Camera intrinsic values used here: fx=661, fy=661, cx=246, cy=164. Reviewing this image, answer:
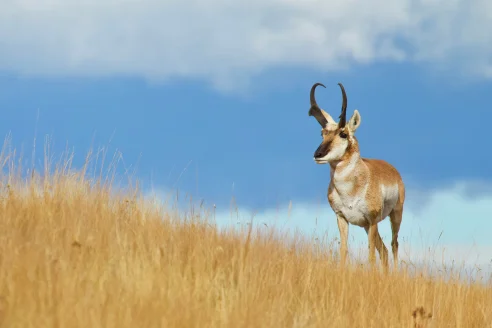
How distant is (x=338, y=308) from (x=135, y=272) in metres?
2.26

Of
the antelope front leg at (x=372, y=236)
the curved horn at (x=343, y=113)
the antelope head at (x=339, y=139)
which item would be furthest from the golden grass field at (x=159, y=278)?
the curved horn at (x=343, y=113)

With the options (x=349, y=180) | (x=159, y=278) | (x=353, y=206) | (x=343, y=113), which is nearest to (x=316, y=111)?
(x=343, y=113)

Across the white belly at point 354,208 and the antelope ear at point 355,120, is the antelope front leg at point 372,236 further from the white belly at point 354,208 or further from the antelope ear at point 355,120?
the antelope ear at point 355,120

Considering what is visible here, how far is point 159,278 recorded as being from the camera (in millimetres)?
4176

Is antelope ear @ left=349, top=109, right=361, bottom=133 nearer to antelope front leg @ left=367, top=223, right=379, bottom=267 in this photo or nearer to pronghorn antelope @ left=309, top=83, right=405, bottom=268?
pronghorn antelope @ left=309, top=83, right=405, bottom=268

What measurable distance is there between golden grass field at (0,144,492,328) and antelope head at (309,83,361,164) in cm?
189

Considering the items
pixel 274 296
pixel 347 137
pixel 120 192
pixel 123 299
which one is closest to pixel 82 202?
pixel 120 192

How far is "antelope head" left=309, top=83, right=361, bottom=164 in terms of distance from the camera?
32.9 ft

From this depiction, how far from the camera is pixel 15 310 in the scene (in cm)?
350

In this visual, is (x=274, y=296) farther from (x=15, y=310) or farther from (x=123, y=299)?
(x=15, y=310)

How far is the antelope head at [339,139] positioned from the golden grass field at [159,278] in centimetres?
189

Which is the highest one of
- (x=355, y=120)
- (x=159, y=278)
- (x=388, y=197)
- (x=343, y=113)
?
(x=343, y=113)

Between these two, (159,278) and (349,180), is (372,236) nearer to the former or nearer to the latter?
(349,180)

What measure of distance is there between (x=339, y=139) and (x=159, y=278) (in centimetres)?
645
